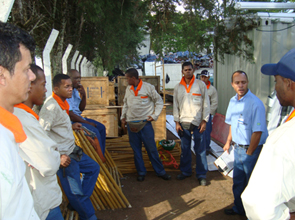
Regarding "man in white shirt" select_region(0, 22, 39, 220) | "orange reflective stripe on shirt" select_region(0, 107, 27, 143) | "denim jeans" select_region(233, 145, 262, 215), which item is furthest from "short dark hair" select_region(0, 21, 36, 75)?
"denim jeans" select_region(233, 145, 262, 215)

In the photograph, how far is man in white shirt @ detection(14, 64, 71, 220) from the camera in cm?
172

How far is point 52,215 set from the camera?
78.9 inches

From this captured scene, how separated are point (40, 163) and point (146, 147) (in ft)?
10.6

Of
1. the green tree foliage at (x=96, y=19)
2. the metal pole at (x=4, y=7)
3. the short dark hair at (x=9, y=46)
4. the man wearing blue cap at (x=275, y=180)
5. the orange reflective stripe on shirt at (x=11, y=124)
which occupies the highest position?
the green tree foliage at (x=96, y=19)

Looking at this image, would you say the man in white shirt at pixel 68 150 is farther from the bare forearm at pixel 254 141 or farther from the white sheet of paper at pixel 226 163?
the bare forearm at pixel 254 141

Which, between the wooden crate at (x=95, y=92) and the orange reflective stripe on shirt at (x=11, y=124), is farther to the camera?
the wooden crate at (x=95, y=92)

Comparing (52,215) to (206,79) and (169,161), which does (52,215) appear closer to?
(169,161)

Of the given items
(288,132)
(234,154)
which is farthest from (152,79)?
(288,132)

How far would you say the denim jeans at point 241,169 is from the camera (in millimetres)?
3182

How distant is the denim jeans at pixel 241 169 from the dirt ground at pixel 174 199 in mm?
348

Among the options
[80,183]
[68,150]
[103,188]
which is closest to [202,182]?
[103,188]

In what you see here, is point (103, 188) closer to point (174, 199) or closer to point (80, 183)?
point (80, 183)

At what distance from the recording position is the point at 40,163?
1.75 m

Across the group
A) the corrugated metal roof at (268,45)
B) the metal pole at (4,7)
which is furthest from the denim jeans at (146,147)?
the metal pole at (4,7)
